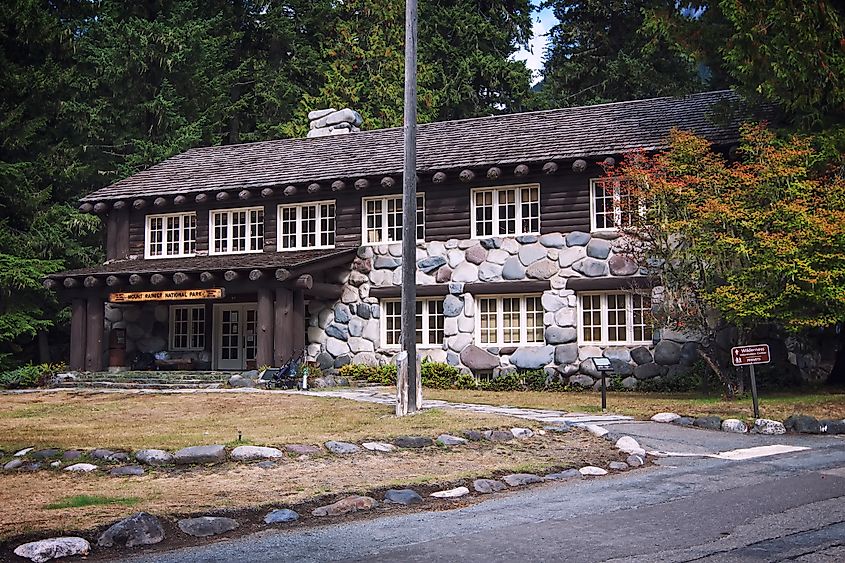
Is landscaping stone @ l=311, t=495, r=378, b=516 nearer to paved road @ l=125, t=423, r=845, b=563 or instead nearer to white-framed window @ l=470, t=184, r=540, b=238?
paved road @ l=125, t=423, r=845, b=563

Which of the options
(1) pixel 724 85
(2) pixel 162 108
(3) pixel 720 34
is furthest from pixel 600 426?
(2) pixel 162 108

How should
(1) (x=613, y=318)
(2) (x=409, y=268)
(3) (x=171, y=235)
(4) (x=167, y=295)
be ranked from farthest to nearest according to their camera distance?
(3) (x=171, y=235) < (4) (x=167, y=295) < (1) (x=613, y=318) < (2) (x=409, y=268)

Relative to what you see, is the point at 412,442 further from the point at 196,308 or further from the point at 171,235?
A: the point at 171,235

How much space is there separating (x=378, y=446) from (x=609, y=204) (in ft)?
40.2

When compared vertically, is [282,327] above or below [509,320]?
below

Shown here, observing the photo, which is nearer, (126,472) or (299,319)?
(126,472)

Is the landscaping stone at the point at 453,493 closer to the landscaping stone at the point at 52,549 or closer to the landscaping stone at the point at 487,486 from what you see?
the landscaping stone at the point at 487,486

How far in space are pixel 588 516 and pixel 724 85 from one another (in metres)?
27.6

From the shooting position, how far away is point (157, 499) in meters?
8.09

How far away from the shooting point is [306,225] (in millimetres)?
24953

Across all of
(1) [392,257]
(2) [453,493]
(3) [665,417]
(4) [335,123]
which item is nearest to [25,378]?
(1) [392,257]

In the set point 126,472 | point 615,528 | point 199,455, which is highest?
point 199,455

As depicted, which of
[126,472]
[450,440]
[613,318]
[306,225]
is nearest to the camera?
[126,472]

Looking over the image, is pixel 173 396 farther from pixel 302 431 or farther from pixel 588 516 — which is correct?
pixel 588 516
